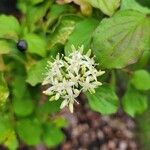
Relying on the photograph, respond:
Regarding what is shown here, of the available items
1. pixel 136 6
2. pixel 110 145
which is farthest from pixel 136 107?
pixel 110 145

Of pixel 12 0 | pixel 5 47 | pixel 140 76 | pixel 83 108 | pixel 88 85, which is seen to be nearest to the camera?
pixel 88 85

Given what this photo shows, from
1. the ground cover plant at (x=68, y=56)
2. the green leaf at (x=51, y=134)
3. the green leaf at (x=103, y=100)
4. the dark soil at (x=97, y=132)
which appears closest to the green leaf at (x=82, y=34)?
the ground cover plant at (x=68, y=56)

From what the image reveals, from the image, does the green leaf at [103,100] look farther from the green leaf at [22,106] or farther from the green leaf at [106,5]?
the green leaf at [22,106]

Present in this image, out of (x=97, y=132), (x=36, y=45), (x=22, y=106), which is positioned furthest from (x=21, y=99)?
(x=97, y=132)

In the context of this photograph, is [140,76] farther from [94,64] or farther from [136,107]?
[94,64]

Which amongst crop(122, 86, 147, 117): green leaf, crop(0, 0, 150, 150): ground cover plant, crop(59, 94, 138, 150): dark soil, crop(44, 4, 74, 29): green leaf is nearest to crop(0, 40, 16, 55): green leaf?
crop(0, 0, 150, 150): ground cover plant
